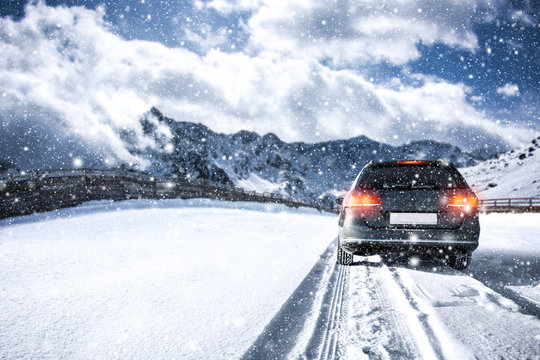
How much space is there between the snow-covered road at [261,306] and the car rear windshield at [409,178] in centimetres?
118

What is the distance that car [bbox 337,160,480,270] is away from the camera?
4.24 meters

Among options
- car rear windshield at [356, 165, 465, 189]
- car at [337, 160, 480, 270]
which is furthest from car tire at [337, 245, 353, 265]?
car rear windshield at [356, 165, 465, 189]

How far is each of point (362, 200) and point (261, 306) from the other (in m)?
2.04

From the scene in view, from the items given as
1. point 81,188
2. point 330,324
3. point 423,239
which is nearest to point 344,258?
point 423,239

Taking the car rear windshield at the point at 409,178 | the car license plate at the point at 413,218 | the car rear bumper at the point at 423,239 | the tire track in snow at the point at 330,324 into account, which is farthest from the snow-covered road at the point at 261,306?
the car rear windshield at the point at 409,178

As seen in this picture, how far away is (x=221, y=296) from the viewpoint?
3.56 meters

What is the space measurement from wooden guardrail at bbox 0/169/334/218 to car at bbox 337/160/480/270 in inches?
557

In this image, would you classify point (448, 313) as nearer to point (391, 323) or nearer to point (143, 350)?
point (391, 323)

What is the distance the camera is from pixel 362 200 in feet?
14.8

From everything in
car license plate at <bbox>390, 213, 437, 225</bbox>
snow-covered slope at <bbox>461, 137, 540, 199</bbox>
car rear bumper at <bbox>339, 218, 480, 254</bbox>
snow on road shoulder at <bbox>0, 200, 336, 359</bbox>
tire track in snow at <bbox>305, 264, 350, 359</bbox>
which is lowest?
snow on road shoulder at <bbox>0, 200, 336, 359</bbox>

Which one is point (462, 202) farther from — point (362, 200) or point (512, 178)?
point (512, 178)

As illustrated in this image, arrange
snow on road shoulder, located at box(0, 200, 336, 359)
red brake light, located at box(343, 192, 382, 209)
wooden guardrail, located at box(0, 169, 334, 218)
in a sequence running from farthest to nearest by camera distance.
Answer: wooden guardrail, located at box(0, 169, 334, 218) → red brake light, located at box(343, 192, 382, 209) → snow on road shoulder, located at box(0, 200, 336, 359)

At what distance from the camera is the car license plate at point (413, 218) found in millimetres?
4270

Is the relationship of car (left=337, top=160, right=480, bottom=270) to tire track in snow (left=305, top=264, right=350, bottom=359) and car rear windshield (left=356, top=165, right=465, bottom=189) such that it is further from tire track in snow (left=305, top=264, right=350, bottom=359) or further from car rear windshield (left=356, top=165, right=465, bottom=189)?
tire track in snow (left=305, top=264, right=350, bottom=359)
